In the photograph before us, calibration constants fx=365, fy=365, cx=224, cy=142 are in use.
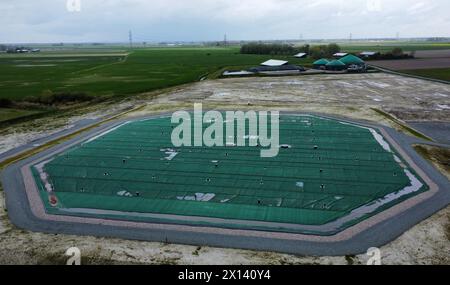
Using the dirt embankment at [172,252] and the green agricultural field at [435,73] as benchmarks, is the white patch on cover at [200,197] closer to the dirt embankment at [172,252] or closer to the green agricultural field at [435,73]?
the dirt embankment at [172,252]

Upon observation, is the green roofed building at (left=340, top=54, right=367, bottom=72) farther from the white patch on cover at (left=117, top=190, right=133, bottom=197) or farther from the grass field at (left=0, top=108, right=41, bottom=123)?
the white patch on cover at (left=117, top=190, right=133, bottom=197)

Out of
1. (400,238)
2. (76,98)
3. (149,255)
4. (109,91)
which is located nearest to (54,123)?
(76,98)

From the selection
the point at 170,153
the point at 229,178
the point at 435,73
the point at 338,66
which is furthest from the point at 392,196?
the point at 338,66

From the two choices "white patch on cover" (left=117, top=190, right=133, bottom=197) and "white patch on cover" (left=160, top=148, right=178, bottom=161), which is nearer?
"white patch on cover" (left=117, top=190, right=133, bottom=197)

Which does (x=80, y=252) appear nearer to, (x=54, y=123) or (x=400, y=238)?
(x=400, y=238)

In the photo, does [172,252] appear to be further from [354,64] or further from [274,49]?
[274,49]

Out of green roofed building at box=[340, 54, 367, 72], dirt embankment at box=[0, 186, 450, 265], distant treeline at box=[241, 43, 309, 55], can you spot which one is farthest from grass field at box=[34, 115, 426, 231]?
distant treeline at box=[241, 43, 309, 55]
